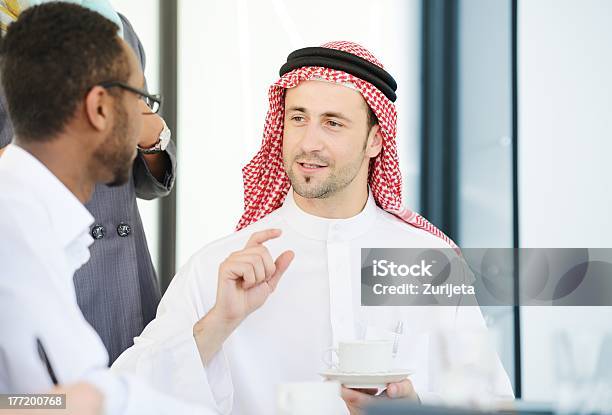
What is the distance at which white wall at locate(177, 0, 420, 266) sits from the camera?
378cm

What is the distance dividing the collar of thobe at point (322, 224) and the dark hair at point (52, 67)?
1.19 metres

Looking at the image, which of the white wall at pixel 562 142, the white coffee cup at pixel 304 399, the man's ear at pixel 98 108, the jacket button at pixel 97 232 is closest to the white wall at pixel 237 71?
the white wall at pixel 562 142

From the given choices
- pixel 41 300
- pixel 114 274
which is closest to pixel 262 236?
pixel 114 274

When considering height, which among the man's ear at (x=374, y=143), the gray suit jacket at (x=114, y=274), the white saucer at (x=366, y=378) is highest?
the man's ear at (x=374, y=143)

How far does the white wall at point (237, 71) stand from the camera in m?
3.78

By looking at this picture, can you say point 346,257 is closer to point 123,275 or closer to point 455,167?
point 123,275

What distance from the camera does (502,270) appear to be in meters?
3.28

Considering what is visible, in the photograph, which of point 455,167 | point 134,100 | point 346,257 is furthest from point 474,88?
point 134,100

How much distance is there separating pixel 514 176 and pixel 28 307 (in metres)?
2.64

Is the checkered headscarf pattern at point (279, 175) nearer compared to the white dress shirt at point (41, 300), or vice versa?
the white dress shirt at point (41, 300)

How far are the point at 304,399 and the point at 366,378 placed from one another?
28cm

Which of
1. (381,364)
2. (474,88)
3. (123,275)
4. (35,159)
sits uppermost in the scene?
(474,88)

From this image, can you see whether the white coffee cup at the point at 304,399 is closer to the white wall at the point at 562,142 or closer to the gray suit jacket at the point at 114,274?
the gray suit jacket at the point at 114,274

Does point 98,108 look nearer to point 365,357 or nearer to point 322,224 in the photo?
point 365,357
